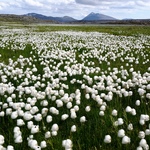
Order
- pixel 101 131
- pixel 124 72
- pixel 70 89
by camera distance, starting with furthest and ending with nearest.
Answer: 1. pixel 124 72
2. pixel 70 89
3. pixel 101 131

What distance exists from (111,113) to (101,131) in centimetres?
81

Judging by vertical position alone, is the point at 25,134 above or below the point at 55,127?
below

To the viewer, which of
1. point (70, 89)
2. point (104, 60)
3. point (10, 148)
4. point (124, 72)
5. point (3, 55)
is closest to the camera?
point (10, 148)

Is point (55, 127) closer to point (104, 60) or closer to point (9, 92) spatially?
point (9, 92)

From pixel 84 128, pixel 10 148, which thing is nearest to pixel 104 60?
pixel 84 128

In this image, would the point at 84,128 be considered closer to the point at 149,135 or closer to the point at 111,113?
the point at 111,113

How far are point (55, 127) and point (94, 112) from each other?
1.45 meters

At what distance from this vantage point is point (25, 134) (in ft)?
16.6

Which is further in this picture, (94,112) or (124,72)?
(124,72)

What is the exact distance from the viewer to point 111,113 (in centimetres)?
568

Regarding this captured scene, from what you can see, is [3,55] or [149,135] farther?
[3,55]

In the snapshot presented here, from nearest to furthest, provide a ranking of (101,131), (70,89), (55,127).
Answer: (55,127) < (101,131) < (70,89)

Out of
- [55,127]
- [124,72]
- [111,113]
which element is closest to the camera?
[55,127]

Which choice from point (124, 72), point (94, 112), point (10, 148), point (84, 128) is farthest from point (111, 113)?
point (124, 72)
